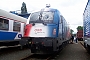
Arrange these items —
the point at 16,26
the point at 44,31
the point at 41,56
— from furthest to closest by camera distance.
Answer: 1. the point at 16,26
2. the point at 41,56
3. the point at 44,31

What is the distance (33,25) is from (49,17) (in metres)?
1.09

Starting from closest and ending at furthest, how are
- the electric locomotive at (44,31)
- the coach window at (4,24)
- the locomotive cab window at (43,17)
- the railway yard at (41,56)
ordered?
the electric locomotive at (44,31) → the locomotive cab window at (43,17) → the railway yard at (41,56) → the coach window at (4,24)

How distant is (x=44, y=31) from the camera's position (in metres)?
10.2

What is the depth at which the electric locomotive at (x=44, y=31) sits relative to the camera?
9852 millimetres

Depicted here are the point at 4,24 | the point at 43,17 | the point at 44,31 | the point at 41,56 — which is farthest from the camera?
the point at 4,24

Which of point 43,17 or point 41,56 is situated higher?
point 43,17

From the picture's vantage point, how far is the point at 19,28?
15.3m

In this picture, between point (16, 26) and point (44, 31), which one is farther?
point (16, 26)

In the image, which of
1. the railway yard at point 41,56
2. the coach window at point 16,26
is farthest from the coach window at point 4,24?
the railway yard at point 41,56

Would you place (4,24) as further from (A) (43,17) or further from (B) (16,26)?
(A) (43,17)

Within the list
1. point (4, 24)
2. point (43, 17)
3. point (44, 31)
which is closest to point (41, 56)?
point (44, 31)

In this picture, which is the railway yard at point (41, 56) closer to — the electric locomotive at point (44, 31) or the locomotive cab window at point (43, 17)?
the electric locomotive at point (44, 31)

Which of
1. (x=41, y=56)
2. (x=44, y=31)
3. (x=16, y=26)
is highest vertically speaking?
(x=16, y=26)

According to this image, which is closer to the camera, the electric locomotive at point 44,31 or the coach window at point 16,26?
the electric locomotive at point 44,31
